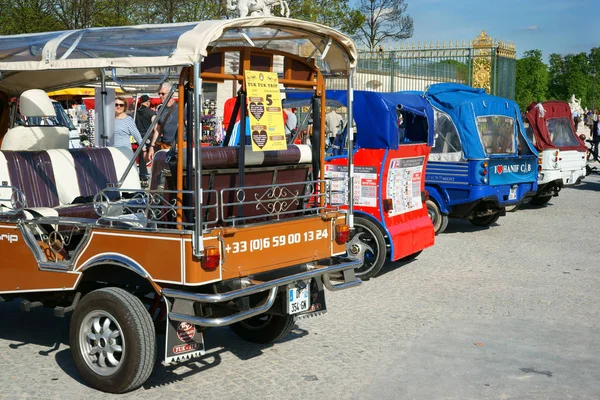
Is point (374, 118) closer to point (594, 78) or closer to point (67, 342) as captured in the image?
point (67, 342)

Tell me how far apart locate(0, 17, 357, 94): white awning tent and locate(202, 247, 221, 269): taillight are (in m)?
1.21

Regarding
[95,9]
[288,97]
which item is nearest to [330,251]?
[288,97]

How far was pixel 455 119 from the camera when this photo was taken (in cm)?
1238

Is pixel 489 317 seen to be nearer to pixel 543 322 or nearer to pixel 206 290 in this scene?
pixel 543 322

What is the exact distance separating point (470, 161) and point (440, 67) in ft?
39.5

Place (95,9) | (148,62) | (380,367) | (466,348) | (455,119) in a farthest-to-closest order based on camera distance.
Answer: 1. (95,9)
2. (455,119)
3. (466,348)
4. (380,367)
5. (148,62)

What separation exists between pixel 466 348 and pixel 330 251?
4.76 ft

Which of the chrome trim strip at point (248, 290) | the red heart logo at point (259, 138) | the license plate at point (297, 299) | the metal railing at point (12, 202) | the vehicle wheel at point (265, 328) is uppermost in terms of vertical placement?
the red heart logo at point (259, 138)

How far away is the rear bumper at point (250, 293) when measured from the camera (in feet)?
17.0

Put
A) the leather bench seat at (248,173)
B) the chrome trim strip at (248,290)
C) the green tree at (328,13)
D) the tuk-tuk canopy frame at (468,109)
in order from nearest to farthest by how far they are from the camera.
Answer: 1. the chrome trim strip at (248,290)
2. the leather bench seat at (248,173)
3. the tuk-tuk canopy frame at (468,109)
4. the green tree at (328,13)

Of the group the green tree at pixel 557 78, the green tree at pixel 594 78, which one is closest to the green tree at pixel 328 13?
the green tree at pixel 594 78

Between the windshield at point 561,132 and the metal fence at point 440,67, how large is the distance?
634 centimetres

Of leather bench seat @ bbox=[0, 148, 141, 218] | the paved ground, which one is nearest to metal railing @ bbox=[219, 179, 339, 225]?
the paved ground

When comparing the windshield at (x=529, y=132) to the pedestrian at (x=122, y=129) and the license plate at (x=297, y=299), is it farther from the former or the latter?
the license plate at (x=297, y=299)
